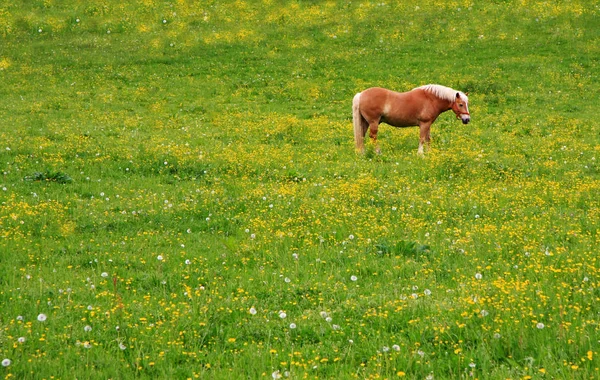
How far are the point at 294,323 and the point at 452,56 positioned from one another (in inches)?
1112

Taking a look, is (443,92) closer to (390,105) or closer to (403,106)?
(403,106)

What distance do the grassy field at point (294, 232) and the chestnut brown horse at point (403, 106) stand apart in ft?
2.97

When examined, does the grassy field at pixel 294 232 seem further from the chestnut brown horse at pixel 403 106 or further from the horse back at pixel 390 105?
the horse back at pixel 390 105

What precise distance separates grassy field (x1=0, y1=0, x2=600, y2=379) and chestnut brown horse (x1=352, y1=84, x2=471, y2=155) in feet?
2.97

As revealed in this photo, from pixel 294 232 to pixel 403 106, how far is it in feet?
27.6

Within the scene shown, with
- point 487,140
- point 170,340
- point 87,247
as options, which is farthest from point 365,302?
point 487,140

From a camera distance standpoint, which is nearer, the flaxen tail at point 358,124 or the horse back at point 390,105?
the horse back at point 390,105

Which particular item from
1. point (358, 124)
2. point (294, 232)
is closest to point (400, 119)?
point (358, 124)

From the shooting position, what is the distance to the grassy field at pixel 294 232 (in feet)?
20.2

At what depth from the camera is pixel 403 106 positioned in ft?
56.8

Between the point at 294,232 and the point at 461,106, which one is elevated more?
the point at 294,232

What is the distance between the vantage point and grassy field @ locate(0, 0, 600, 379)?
6148 mm

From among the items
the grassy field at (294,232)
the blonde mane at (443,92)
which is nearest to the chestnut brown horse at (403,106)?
the blonde mane at (443,92)

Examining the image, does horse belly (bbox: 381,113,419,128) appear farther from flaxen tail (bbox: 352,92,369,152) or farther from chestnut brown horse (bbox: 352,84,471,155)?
flaxen tail (bbox: 352,92,369,152)
